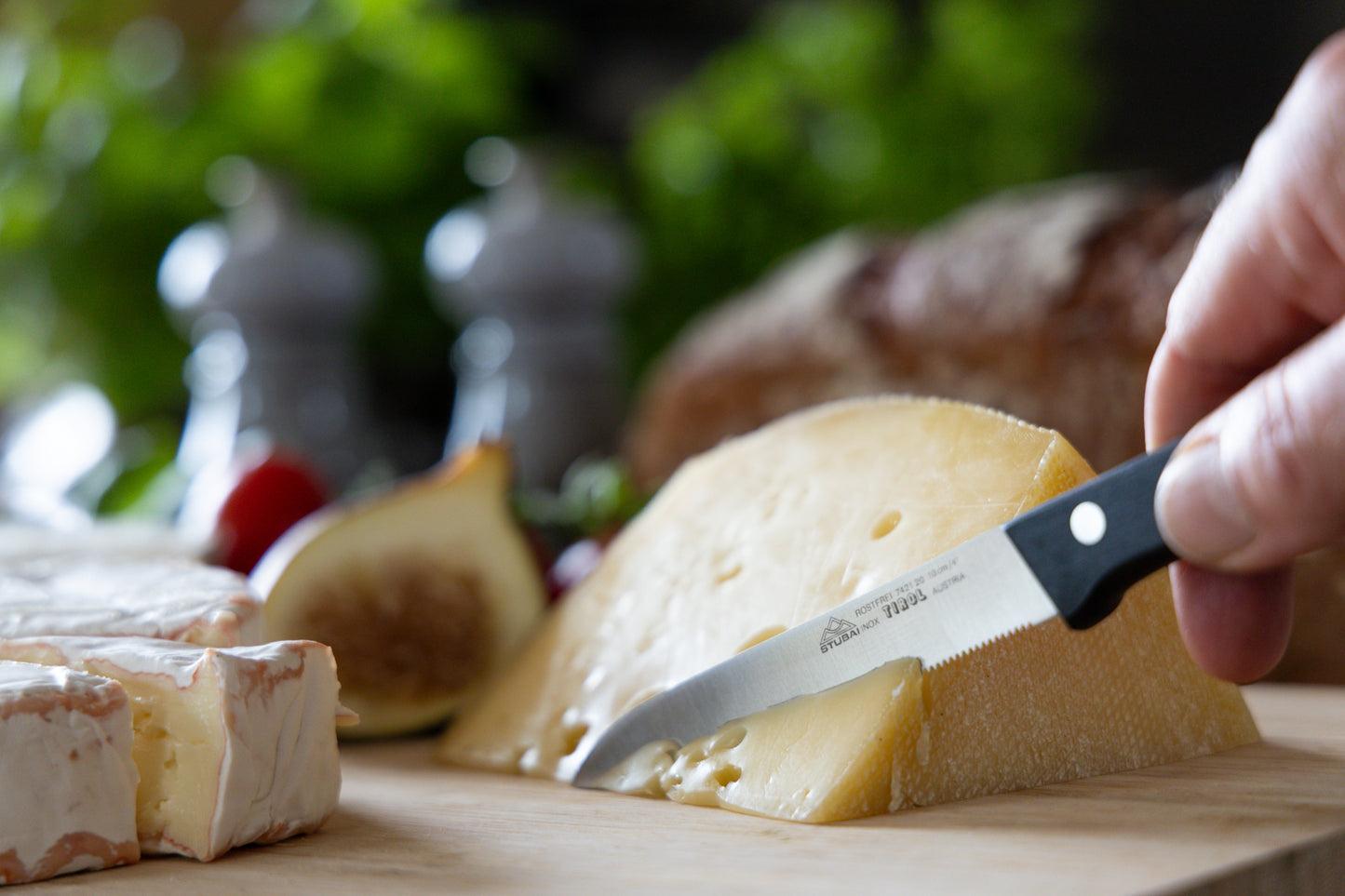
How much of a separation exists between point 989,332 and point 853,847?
116 centimetres

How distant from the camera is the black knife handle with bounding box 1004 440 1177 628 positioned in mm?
829

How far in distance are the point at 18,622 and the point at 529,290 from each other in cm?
157

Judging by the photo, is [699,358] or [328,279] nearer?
[699,358]

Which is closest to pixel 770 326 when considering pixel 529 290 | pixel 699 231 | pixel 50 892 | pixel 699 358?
pixel 699 358

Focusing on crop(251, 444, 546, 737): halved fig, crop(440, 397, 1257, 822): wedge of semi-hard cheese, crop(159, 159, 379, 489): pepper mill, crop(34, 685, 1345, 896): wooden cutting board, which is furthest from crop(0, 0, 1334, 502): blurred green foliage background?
crop(34, 685, 1345, 896): wooden cutting board

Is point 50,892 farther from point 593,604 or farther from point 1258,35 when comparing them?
point 1258,35

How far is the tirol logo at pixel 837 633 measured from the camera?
945 mm

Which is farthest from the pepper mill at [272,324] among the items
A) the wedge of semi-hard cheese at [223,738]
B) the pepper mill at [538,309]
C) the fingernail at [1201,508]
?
the fingernail at [1201,508]

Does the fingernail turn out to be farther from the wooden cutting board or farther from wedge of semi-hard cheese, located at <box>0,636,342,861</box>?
wedge of semi-hard cheese, located at <box>0,636,342,861</box>

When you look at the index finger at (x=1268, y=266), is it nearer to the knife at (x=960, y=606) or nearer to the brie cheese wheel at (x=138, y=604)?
the knife at (x=960, y=606)

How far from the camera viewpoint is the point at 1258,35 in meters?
3.01

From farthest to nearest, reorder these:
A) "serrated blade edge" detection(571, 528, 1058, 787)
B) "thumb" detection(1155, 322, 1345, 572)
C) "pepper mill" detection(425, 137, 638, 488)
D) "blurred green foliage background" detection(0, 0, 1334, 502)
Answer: "blurred green foliage background" detection(0, 0, 1334, 502)
"pepper mill" detection(425, 137, 638, 488)
"serrated blade edge" detection(571, 528, 1058, 787)
"thumb" detection(1155, 322, 1345, 572)

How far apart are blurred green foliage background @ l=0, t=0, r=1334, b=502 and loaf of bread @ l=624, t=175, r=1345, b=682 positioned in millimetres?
673

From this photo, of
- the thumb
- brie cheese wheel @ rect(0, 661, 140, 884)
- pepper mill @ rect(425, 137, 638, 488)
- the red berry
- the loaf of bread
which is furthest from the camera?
pepper mill @ rect(425, 137, 638, 488)
